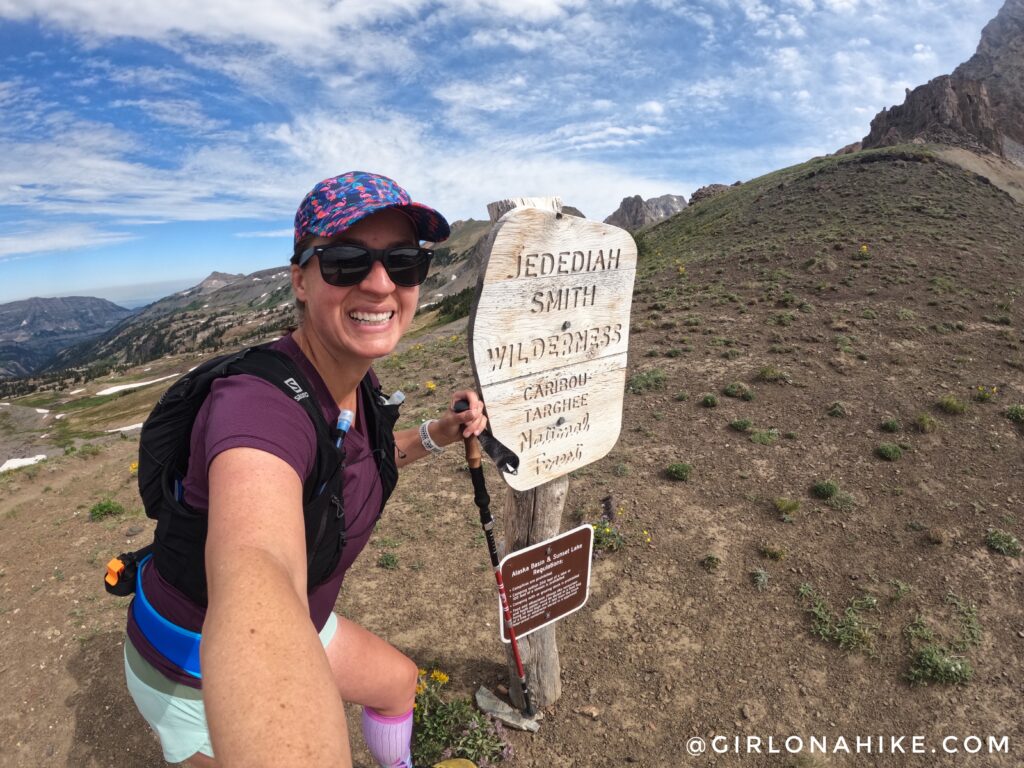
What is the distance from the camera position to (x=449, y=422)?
3338 mm

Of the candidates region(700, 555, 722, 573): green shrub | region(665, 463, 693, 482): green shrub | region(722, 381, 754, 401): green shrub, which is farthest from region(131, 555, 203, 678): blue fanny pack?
region(722, 381, 754, 401): green shrub

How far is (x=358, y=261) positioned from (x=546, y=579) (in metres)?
2.89

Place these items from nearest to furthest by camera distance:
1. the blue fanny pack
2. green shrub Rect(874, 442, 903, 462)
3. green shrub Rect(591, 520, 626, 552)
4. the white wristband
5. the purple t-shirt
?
1. the purple t-shirt
2. the blue fanny pack
3. the white wristband
4. green shrub Rect(591, 520, 626, 552)
5. green shrub Rect(874, 442, 903, 462)

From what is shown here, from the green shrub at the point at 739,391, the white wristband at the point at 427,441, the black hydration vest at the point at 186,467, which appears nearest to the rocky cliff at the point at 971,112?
the green shrub at the point at 739,391

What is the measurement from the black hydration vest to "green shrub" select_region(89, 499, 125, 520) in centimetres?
840

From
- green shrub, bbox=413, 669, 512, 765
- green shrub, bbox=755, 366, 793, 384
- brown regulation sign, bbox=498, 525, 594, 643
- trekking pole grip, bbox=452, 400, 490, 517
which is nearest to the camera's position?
trekking pole grip, bbox=452, 400, 490, 517

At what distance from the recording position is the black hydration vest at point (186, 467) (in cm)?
193

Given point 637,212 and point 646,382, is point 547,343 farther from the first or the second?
point 637,212

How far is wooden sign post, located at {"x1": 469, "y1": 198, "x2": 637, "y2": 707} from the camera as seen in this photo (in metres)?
2.85

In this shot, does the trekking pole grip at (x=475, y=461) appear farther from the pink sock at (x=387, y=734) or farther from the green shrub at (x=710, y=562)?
the green shrub at (x=710, y=562)

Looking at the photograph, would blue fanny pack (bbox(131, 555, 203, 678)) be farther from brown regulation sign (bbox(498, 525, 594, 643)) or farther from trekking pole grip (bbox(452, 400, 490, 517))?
brown regulation sign (bbox(498, 525, 594, 643))

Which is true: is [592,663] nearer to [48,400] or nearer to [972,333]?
[972,333]

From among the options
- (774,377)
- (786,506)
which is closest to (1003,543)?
(786,506)

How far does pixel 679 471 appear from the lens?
8.58 metres
